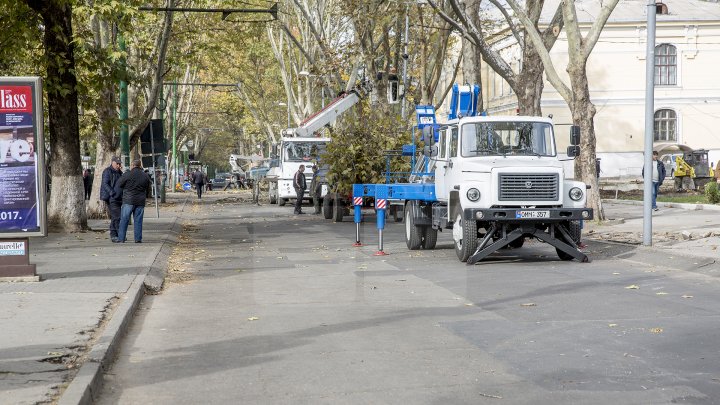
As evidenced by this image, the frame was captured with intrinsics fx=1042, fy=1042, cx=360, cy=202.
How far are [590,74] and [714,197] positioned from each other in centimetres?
3180

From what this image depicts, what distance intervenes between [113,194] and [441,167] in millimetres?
7538

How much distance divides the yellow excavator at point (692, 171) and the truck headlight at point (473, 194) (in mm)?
29456

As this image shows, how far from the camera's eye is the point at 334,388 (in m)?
7.28

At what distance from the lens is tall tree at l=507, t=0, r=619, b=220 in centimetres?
2334

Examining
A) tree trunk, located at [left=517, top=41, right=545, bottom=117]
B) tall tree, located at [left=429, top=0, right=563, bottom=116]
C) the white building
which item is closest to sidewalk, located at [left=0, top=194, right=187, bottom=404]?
tall tree, located at [left=429, top=0, right=563, bottom=116]

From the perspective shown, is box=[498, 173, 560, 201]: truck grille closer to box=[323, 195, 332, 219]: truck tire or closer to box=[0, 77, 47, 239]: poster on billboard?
box=[0, 77, 47, 239]: poster on billboard

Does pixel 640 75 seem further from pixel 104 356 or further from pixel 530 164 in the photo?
pixel 104 356

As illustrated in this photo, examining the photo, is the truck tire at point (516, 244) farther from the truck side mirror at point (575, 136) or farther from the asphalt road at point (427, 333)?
the truck side mirror at point (575, 136)

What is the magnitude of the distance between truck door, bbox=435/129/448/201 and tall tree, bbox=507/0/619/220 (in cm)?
563

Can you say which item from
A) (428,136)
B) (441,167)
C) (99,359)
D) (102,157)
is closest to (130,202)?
(428,136)

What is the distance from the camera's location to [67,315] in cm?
1033

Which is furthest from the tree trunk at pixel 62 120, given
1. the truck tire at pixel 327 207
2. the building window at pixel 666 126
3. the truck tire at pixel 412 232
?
the building window at pixel 666 126

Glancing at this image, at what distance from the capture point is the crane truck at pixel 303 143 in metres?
37.1

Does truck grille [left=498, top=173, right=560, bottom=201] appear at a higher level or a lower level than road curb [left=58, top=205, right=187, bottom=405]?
higher
